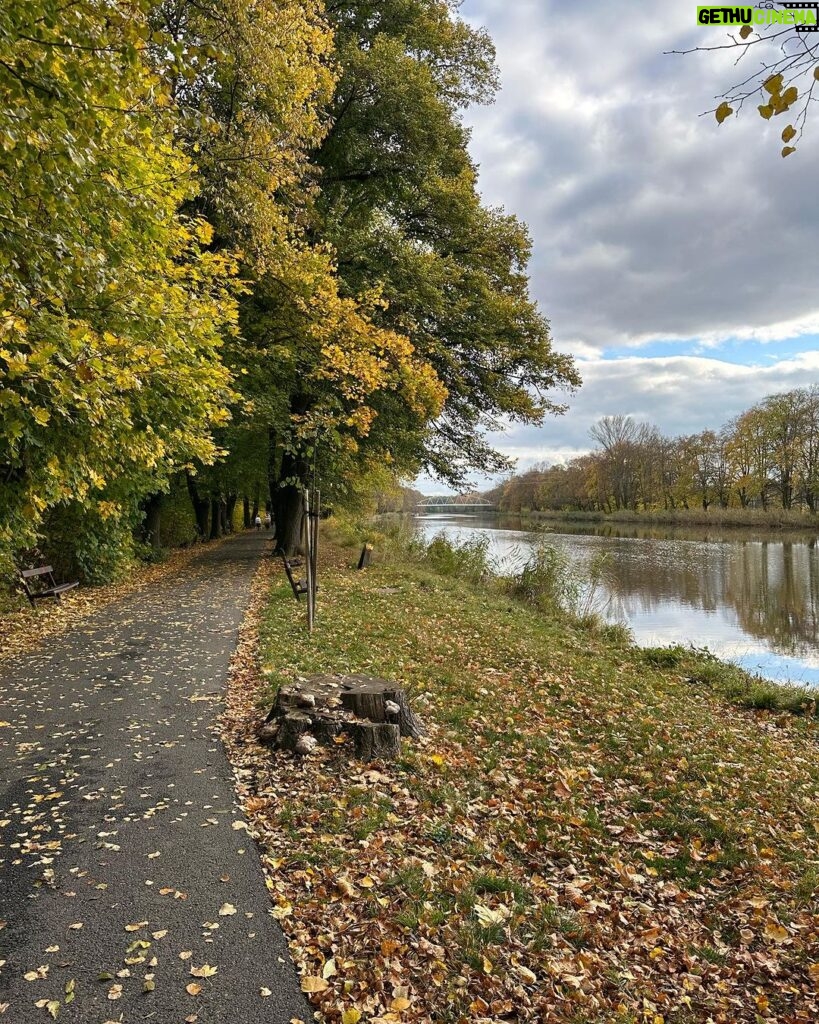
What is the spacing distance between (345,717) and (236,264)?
7474 mm

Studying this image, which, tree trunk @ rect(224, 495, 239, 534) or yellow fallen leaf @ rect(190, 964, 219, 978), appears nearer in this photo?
yellow fallen leaf @ rect(190, 964, 219, 978)

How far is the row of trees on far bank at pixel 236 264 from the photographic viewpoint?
4656 mm

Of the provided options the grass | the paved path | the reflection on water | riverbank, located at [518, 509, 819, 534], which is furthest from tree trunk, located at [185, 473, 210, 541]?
riverbank, located at [518, 509, 819, 534]

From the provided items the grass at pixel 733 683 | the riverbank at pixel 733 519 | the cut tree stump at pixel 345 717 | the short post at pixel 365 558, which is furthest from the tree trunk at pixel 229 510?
the riverbank at pixel 733 519

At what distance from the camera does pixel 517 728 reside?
262 inches

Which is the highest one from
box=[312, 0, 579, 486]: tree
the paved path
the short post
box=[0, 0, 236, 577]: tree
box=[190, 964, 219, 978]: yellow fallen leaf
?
box=[312, 0, 579, 486]: tree

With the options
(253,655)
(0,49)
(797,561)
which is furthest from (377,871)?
(797,561)

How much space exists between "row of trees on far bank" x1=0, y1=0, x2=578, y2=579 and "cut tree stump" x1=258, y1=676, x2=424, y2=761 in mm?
3042

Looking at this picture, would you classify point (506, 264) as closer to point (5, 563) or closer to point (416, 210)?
point (416, 210)

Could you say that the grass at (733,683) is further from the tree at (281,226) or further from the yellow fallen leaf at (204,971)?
the yellow fallen leaf at (204,971)

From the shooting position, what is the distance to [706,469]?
62.8m

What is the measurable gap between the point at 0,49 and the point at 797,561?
29.2 meters

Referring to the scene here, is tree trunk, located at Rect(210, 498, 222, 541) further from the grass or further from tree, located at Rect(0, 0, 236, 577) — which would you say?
the grass

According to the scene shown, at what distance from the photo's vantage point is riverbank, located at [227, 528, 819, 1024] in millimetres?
3209
